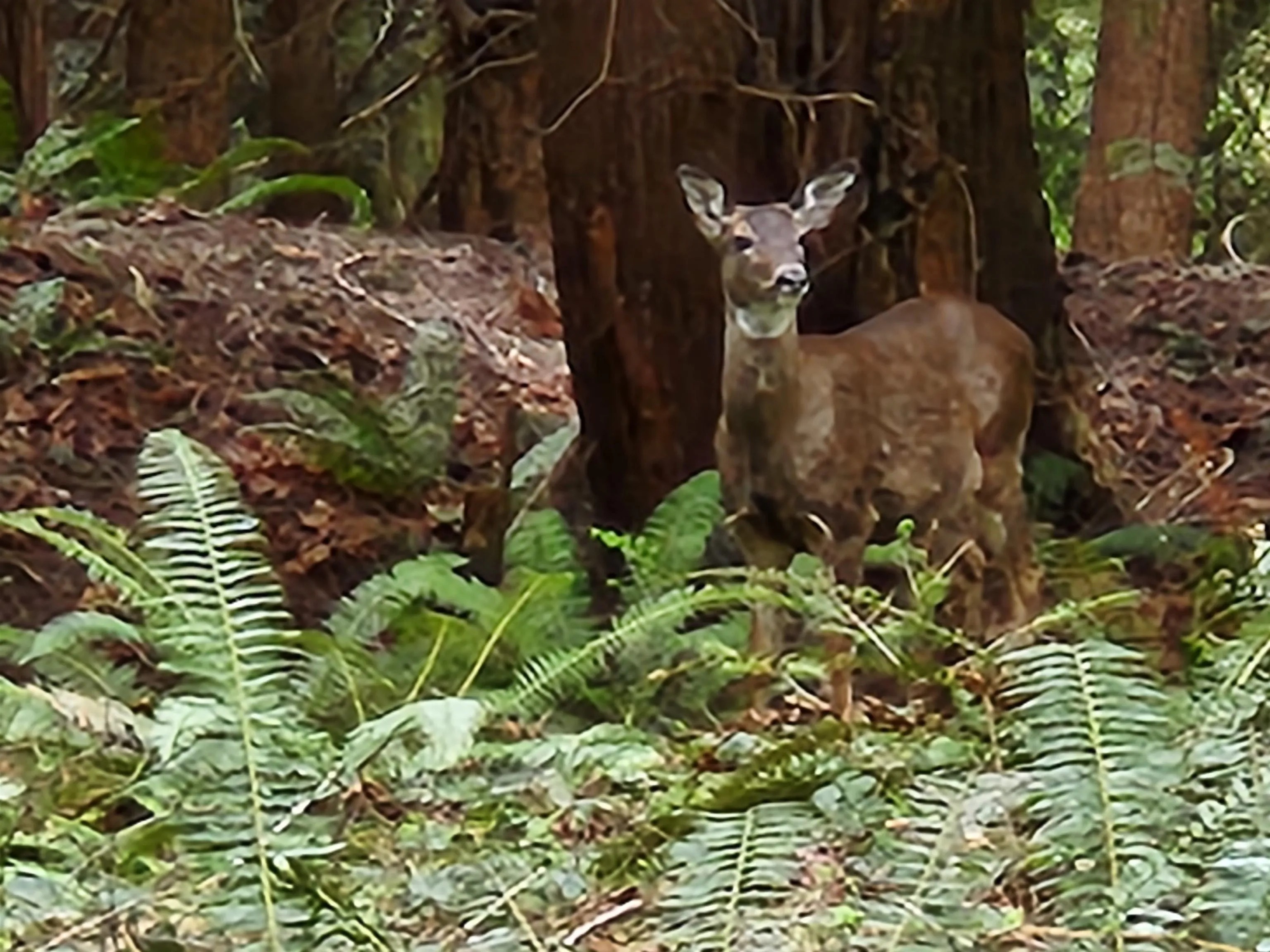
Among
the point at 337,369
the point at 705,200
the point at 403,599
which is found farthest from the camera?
the point at 337,369

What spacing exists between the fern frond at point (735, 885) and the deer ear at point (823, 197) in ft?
12.9

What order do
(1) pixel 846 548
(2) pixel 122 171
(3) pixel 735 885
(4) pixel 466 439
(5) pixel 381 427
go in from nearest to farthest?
(3) pixel 735 885, (1) pixel 846 548, (5) pixel 381 427, (4) pixel 466 439, (2) pixel 122 171

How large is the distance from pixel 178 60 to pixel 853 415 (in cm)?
565

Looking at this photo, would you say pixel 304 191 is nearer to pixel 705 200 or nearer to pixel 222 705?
pixel 705 200

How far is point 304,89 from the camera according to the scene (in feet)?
45.5

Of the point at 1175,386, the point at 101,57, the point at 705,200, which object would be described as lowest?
the point at 1175,386

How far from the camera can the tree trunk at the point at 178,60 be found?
1191 cm

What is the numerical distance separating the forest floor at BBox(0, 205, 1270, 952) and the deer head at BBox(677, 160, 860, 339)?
1.18 meters

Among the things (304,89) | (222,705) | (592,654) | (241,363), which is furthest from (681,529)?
(304,89)

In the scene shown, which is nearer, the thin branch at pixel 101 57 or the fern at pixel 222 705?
the fern at pixel 222 705

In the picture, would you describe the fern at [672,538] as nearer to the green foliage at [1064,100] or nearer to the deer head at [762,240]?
the deer head at [762,240]

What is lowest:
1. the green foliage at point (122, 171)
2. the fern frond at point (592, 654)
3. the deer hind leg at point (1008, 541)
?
the deer hind leg at point (1008, 541)

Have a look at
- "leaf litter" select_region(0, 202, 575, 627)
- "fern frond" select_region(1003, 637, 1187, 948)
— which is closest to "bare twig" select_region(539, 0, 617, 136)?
"leaf litter" select_region(0, 202, 575, 627)

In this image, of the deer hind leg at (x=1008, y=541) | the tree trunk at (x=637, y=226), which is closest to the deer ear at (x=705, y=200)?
the tree trunk at (x=637, y=226)
